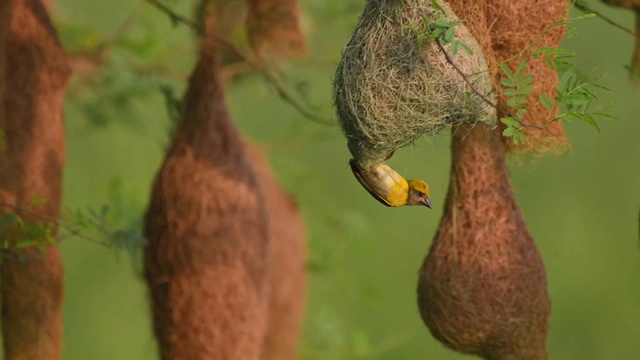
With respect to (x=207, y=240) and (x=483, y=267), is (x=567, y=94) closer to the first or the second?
(x=483, y=267)

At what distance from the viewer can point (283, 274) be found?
4.55 metres

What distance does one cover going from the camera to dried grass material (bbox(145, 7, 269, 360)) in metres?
3.28

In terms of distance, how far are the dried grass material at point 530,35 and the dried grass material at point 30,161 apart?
3.95 ft

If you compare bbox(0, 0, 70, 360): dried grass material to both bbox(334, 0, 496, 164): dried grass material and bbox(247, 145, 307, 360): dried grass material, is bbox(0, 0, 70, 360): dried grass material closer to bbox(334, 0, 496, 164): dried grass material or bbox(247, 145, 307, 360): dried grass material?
bbox(334, 0, 496, 164): dried grass material

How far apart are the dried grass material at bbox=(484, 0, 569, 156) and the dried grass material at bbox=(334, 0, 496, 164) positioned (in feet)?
0.41

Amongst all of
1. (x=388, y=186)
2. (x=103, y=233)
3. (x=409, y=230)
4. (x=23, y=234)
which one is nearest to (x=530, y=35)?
(x=388, y=186)

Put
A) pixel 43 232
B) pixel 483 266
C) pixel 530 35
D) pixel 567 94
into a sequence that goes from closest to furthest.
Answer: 1. pixel 567 94
2. pixel 530 35
3. pixel 483 266
4. pixel 43 232

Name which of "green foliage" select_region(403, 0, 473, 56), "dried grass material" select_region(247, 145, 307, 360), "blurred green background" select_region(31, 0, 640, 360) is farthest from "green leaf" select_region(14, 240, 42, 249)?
"blurred green background" select_region(31, 0, 640, 360)

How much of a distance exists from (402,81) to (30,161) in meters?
1.22

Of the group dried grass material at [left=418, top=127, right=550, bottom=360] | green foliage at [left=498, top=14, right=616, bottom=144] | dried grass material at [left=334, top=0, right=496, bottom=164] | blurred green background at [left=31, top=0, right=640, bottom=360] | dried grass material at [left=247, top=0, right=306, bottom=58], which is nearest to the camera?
green foliage at [left=498, top=14, right=616, bottom=144]

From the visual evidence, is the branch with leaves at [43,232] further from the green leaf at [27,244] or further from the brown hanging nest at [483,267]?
the brown hanging nest at [483,267]

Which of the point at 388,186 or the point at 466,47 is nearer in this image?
the point at 466,47

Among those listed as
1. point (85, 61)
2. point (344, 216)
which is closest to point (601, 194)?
point (344, 216)

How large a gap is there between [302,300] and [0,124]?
164 cm
